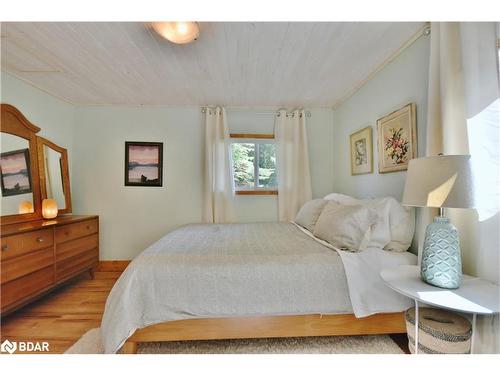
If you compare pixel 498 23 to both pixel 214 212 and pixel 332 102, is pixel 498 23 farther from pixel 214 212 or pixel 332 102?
pixel 214 212

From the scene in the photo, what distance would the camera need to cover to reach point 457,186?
3.26 ft

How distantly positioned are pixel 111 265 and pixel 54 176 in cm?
140

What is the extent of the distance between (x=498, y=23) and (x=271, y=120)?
241 centimetres

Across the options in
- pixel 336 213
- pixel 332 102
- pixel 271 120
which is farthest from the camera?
pixel 271 120

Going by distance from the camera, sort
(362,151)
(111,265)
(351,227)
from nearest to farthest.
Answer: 1. (351,227)
2. (362,151)
3. (111,265)

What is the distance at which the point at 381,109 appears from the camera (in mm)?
2172

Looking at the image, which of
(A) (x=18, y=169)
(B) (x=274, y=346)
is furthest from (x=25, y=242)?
(B) (x=274, y=346)

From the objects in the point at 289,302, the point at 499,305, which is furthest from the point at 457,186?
the point at 289,302

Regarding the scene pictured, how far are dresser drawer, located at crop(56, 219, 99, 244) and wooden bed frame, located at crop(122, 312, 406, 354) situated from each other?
1.52 m

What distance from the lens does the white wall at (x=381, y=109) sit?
5.55 feet

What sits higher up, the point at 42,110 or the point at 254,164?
the point at 42,110

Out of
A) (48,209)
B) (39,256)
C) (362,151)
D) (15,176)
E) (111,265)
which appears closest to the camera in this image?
(39,256)

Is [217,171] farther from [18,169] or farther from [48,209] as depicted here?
[18,169]
